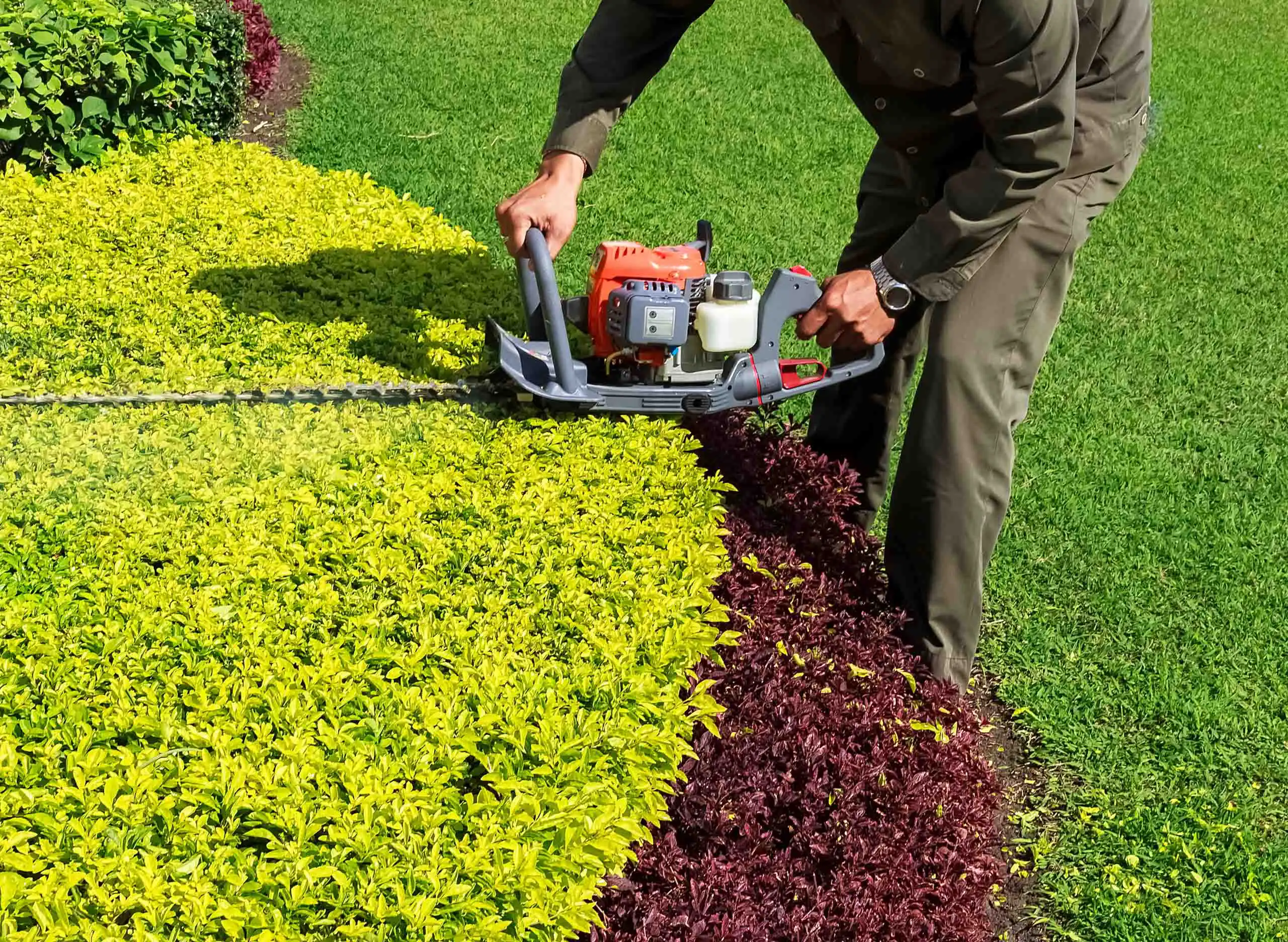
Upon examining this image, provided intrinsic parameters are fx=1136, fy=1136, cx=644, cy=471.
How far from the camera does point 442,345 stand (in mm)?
3322

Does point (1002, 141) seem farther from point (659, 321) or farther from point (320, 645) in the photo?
point (320, 645)

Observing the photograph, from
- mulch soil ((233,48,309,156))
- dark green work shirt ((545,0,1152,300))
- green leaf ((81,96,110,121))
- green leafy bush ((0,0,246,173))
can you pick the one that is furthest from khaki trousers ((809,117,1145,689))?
mulch soil ((233,48,309,156))

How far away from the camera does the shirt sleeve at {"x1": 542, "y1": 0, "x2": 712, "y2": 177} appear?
2.99 metres


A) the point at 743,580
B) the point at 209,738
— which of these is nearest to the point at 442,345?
the point at 743,580

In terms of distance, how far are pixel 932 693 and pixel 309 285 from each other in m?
2.27

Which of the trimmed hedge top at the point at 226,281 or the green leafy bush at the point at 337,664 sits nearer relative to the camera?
the green leafy bush at the point at 337,664

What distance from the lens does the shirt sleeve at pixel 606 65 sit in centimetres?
299

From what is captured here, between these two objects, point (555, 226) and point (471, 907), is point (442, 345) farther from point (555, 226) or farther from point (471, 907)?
point (471, 907)

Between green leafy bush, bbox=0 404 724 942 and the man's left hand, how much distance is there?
1.52ft

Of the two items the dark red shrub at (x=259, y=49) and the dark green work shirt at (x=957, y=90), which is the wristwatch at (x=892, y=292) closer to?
the dark green work shirt at (x=957, y=90)

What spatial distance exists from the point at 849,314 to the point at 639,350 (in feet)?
1.70

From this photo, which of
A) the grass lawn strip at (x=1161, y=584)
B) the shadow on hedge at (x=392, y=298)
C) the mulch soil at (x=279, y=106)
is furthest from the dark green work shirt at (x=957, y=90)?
the mulch soil at (x=279, y=106)

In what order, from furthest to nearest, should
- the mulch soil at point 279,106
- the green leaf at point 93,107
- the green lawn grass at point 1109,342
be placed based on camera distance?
the mulch soil at point 279,106 → the green leaf at point 93,107 → the green lawn grass at point 1109,342

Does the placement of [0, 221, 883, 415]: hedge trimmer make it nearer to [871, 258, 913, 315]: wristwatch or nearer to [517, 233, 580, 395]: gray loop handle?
[517, 233, 580, 395]: gray loop handle
